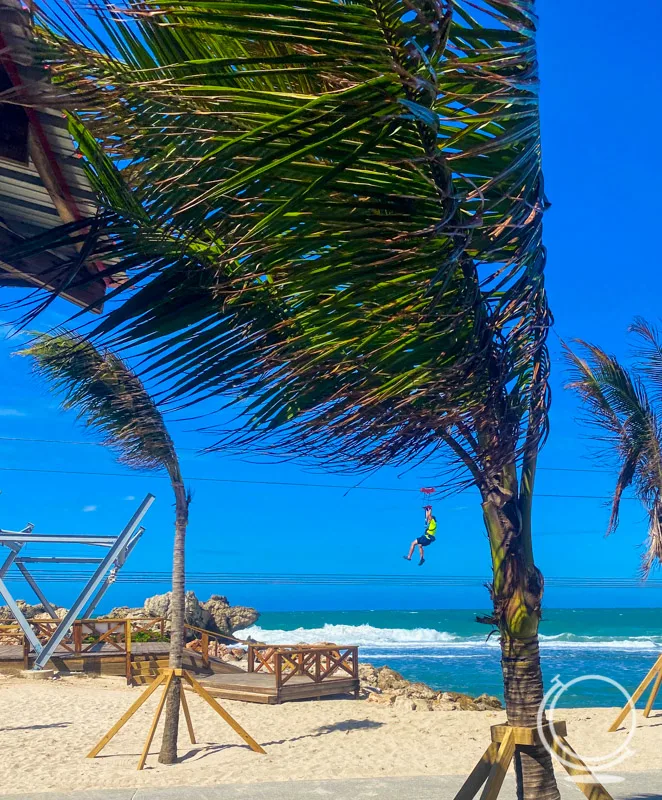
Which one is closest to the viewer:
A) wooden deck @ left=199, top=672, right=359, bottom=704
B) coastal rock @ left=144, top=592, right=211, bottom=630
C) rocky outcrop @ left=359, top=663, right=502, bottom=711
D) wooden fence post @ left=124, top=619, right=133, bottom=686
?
wooden deck @ left=199, top=672, right=359, bottom=704

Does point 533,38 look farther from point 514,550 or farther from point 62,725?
point 62,725

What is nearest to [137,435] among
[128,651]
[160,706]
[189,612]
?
[160,706]

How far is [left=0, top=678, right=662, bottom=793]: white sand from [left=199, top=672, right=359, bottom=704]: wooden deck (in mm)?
387

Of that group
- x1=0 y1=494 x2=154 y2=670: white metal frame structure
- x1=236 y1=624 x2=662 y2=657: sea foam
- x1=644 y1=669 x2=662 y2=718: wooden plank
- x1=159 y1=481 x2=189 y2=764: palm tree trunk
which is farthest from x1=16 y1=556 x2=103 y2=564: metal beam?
x1=236 y1=624 x2=662 y2=657: sea foam

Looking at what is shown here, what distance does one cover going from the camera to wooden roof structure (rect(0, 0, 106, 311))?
1.61 metres

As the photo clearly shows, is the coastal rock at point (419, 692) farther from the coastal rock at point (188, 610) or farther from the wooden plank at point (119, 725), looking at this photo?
the wooden plank at point (119, 725)

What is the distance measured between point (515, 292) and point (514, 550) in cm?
159

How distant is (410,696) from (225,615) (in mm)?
26951

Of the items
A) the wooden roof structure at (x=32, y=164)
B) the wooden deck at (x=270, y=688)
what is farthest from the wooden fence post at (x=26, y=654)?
the wooden roof structure at (x=32, y=164)

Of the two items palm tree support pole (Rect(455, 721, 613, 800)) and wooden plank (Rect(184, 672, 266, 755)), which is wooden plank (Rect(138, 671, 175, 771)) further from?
palm tree support pole (Rect(455, 721, 613, 800))

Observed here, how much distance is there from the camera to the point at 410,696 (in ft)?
70.8

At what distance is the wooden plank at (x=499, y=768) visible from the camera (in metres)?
3.42

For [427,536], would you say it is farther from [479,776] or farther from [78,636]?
[78,636]

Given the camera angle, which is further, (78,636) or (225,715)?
(78,636)
